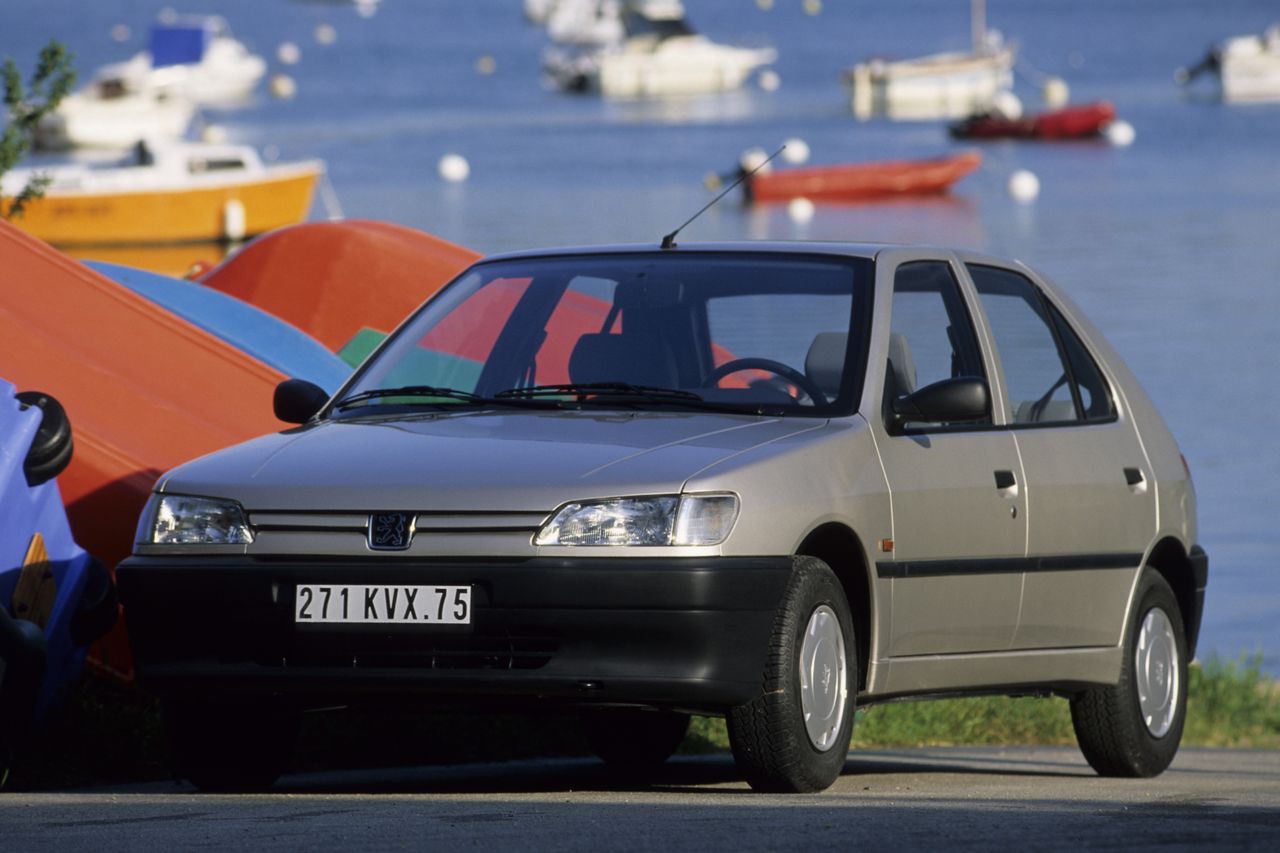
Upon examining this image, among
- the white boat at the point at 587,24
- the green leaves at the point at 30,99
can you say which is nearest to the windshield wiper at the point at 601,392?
the green leaves at the point at 30,99

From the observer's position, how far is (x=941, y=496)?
7.38 metres

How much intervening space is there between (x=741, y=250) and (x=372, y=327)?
5828mm

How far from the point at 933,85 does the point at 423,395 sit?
9691cm

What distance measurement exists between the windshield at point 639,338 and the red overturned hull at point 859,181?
56432mm

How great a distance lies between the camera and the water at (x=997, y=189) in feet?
92.8

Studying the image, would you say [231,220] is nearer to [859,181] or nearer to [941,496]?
[859,181]

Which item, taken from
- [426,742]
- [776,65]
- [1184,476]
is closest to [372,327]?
[426,742]

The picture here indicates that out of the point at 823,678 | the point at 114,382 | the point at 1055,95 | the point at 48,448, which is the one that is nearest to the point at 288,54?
the point at 1055,95

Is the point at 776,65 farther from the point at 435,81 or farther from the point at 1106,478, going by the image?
the point at 1106,478

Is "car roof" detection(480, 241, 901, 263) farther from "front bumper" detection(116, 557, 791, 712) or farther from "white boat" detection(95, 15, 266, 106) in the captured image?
"white boat" detection(95, 15, 266, 106)

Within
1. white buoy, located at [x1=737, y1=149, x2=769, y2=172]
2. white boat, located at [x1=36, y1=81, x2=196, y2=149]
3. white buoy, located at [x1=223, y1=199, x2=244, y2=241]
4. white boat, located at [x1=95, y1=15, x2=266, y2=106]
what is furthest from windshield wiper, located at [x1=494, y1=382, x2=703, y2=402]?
white boat, located at [x1=36, y1=81, x2=196, y2=149]

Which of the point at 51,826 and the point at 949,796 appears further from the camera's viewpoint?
the point at 949,796

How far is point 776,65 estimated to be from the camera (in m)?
146

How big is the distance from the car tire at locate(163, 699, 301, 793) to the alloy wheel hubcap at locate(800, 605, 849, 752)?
4.54 ft
